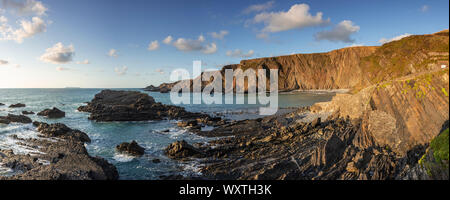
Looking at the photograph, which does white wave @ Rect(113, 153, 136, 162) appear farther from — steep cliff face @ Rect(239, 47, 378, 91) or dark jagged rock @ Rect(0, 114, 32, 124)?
steep cliff face @ Rect(239, 47, 378, 91)

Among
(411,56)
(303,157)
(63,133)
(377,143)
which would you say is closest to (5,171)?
(63,133)

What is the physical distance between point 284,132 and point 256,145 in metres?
3.75

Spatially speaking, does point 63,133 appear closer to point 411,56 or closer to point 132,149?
point 132,149

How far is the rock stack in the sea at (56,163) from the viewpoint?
1132 cm

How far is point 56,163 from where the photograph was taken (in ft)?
42.1

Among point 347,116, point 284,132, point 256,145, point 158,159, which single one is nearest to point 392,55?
point 347,116

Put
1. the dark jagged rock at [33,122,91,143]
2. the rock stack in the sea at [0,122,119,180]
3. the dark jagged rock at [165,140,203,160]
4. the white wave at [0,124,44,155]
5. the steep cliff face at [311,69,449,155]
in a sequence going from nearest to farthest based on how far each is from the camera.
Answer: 1. the steep cliff face at [311,69,449,155]
2. the rock stack in the sea at [0,122,119,180]
3. the dark jagged rock at [165,140,203,160]
4. the white wave at [0,124,44,155]
5. the dark jagged rock at [33,122,91,143]

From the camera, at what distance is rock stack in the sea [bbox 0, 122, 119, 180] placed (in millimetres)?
11320

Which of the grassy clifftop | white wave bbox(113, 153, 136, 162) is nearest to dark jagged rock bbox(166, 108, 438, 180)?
white wave bbox(113, 153, 136, 162)

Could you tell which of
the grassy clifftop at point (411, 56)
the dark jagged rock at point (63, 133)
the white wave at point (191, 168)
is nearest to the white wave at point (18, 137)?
the dark jagged rock at point (63, 133)

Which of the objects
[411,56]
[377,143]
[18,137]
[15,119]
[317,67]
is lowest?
[18,137]

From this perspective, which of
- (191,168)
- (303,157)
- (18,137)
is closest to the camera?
(303,157)
